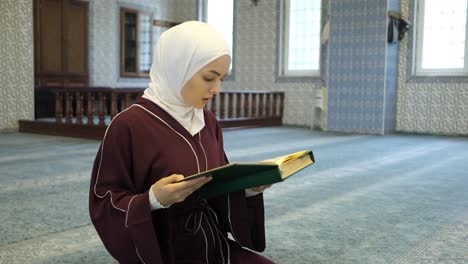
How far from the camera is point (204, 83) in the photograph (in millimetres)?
1349

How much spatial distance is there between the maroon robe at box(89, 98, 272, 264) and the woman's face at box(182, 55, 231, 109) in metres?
0.08

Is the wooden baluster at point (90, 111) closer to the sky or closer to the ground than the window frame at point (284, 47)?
closer to the ground

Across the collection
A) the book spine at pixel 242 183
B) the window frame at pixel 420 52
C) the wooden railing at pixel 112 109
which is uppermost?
the window frame at pixel 420 52

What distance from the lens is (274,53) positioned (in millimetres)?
9625

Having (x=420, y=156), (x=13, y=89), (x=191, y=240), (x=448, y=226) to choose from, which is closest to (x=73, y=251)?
(x=191, y=240)

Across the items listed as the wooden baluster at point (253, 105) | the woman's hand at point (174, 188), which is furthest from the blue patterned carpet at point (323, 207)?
the wooden baluster at point (253, 105)

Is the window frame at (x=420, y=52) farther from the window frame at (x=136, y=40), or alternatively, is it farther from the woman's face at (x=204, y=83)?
the woman's face at (x=204, y=83)

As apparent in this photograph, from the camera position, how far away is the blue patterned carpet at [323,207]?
228cm

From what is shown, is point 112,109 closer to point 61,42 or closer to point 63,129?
point 63,129

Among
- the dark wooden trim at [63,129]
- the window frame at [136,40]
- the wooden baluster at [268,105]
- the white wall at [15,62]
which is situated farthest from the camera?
the window frame at [136,40]

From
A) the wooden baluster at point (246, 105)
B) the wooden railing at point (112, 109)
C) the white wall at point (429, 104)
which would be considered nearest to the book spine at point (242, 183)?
the wooden railing at point (112, 109)

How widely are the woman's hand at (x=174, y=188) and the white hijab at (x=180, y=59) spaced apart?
Answer: 0.25 meters

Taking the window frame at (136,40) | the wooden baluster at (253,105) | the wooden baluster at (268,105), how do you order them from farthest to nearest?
1. the window frame at (136,40)
2. the wooden baluster at (268,105)
3. the wooden baluster at (253,105)

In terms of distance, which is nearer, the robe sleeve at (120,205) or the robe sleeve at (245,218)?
the robe sleeve at (120,205)
